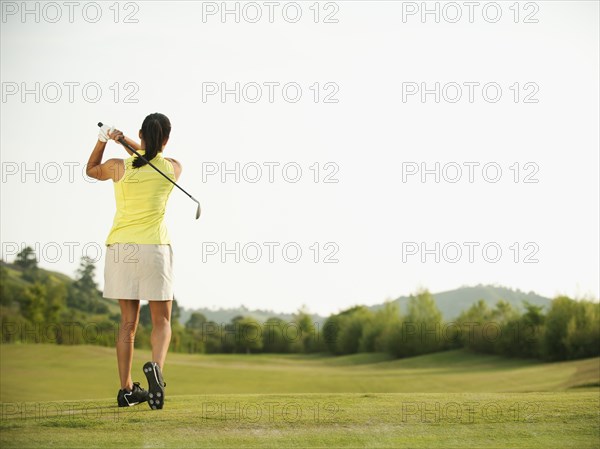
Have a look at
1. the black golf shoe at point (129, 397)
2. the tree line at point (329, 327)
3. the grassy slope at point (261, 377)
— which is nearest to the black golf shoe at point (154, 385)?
the black golf shoe at point (129, 397)

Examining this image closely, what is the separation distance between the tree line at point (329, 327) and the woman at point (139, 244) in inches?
768

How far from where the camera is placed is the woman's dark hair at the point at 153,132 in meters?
4.97

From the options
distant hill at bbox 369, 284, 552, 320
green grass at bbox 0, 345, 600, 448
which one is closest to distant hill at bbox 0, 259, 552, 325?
distant hill at bbox 369, 284, 552, 320

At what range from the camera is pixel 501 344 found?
25.3 meters

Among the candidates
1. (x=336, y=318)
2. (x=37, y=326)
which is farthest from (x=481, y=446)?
(x=336, y=318)

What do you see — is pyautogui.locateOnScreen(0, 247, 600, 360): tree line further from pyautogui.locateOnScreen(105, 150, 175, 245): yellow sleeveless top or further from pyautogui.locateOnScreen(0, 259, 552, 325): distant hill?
pyautogui.locateOnScreen(105, 150, 175, 245): yellow sleeveless top

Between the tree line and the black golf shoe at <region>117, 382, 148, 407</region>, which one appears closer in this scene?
the black golf shoe at <region>117, 382, 148, 407</region>

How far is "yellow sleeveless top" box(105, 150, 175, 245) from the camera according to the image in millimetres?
4906

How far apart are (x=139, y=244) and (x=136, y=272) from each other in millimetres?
184

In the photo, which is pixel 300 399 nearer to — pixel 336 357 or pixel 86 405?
pixel 86 405

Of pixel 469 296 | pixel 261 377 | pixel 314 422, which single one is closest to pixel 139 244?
pixel 314 422

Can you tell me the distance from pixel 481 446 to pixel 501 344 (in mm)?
21955

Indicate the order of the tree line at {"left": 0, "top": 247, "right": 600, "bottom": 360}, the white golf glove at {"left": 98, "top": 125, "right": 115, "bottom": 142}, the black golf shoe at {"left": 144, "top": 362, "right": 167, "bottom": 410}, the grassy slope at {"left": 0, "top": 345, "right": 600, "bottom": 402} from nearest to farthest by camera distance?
the black golf shoe at {"left": 144, "top": 362, "right": 167, "bottom": 410}
the white golf glove at {"left": 98, "top": 125, "right": 115, "bottom": 142}
the grassy slope at {"left": 0, "top": 345, "right": 600, "bottom": 402}
the tree line at {"left": 0, "top": 247, "right": 600, "bottom": 360}

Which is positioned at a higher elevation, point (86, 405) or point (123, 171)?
point (123, 171)
